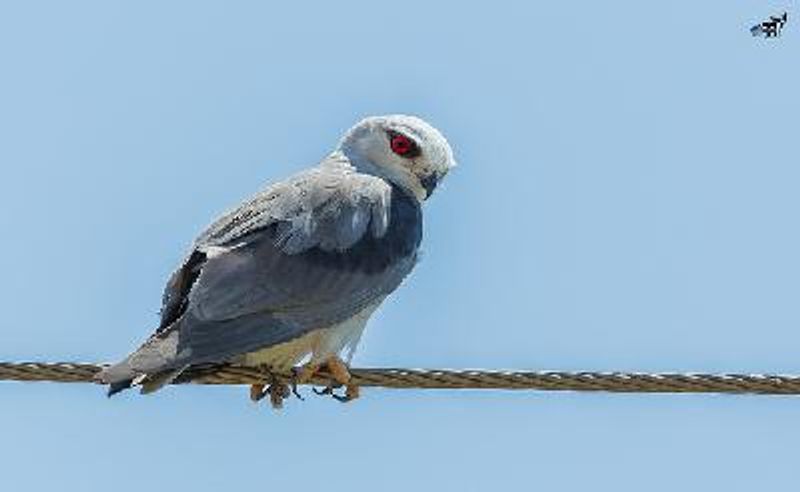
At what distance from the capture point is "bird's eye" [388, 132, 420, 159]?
1058 cm

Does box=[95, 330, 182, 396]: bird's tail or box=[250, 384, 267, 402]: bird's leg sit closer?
box=[95, 330, 182, 396]: bird's tail

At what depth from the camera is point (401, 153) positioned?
10.6 meters

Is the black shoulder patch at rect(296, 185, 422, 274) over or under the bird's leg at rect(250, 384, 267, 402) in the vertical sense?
over

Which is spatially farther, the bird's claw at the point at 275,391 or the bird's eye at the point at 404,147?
the bird's eye at the point at 404,147

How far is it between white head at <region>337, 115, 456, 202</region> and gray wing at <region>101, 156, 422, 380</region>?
529 mm

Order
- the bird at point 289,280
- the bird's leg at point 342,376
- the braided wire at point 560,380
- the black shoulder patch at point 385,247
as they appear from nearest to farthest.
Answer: the braided wire at point 560,380 < the bird at point 289,280 < the bird's leg at point 342,376 < the black shoulder patch at point 385,247

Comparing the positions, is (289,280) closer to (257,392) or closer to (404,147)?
(257,392)

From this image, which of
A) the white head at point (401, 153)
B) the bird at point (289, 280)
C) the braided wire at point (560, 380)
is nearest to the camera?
the braided wire at point (560, 380)

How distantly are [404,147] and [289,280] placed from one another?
172cm

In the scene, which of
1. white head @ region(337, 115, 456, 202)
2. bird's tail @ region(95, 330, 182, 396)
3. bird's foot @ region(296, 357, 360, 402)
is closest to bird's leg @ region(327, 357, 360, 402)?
bird's foot @ region(296, 357, 360, 402)

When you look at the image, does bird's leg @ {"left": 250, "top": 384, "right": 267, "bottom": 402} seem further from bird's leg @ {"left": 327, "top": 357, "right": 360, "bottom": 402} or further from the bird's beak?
the bird's beak

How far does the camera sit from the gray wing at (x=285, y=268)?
8594 millimetres

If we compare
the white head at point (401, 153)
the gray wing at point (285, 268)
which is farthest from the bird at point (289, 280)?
the white head at point (401, 153)

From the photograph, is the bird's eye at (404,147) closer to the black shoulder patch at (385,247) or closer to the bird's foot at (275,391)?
the black shoulder patch at (385,247)
